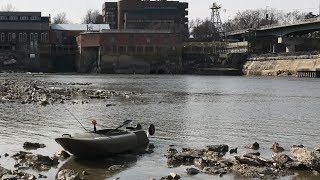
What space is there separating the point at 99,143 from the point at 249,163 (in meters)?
6.31

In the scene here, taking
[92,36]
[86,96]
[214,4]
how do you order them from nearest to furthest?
[86,96]
[92,36]
[214,4]

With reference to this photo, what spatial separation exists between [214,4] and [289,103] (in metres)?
147

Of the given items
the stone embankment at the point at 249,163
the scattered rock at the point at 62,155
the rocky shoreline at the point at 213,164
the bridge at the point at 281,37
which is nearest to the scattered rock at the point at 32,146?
the rocky shoreline at the point at 213,164

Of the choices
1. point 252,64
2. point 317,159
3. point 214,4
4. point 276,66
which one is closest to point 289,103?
point 317,159

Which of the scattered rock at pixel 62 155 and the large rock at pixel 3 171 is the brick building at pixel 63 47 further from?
the large rock at pixel 3 171

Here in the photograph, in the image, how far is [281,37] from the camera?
145625 mm

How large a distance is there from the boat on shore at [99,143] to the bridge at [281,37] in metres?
111

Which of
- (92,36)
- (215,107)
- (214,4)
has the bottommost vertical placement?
(215,107)

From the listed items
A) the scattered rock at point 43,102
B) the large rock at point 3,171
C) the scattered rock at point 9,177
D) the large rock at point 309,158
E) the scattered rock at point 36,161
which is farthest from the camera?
the scattered rock at point 43,102

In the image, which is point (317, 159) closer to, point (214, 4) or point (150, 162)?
point (150, 162)

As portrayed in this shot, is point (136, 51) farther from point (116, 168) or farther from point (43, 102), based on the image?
point (116, 168)

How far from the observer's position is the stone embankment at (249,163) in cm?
1959

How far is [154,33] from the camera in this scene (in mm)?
152625

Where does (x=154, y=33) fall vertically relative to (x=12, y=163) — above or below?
above
